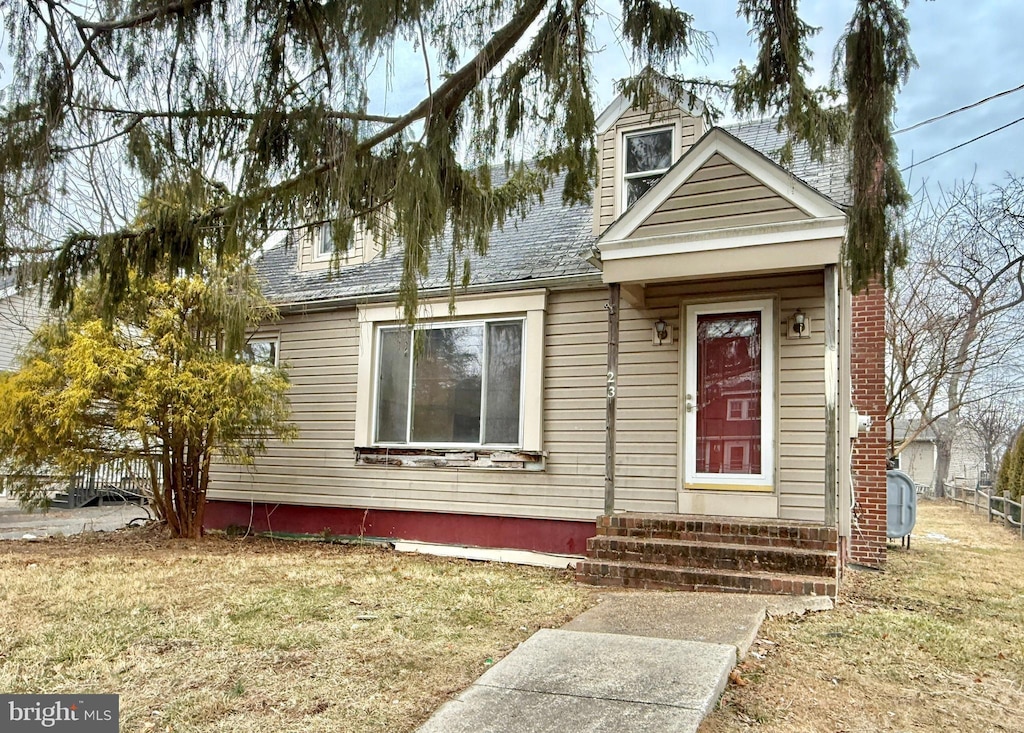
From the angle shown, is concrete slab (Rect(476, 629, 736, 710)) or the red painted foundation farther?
the red painted foundation

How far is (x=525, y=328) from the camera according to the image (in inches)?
303

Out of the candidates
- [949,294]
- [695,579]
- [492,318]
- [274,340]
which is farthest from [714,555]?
[949,294]

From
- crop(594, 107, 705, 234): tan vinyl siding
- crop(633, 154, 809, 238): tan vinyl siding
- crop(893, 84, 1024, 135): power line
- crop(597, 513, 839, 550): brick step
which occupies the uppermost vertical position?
crop(893, 84, 1024, 135): power line

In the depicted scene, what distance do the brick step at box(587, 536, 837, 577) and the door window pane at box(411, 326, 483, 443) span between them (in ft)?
7.15

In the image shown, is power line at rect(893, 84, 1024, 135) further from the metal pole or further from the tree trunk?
the tree trunk

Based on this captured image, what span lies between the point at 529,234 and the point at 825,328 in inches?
144

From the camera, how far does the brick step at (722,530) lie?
575 cm

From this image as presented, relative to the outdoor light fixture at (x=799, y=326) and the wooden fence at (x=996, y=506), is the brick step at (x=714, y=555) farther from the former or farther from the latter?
the wooden fence at (x=996, y=506)

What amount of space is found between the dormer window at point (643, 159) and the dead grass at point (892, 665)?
14.2 ft

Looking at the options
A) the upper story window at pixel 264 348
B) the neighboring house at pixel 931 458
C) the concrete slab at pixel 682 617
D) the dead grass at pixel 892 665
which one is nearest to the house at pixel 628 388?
the upper story window at pixel 264 348

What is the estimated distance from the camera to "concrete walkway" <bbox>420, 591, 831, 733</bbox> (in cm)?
287

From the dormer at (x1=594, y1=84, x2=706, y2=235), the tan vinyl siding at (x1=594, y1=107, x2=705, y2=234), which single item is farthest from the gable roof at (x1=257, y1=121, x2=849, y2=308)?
the dormer at (x1=594, y1=84, x2=706, y2=235)

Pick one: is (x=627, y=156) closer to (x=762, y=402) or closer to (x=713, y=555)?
(x=762, y=402)

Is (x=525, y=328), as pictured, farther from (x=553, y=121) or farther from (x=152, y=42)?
(x=152, y=42)
